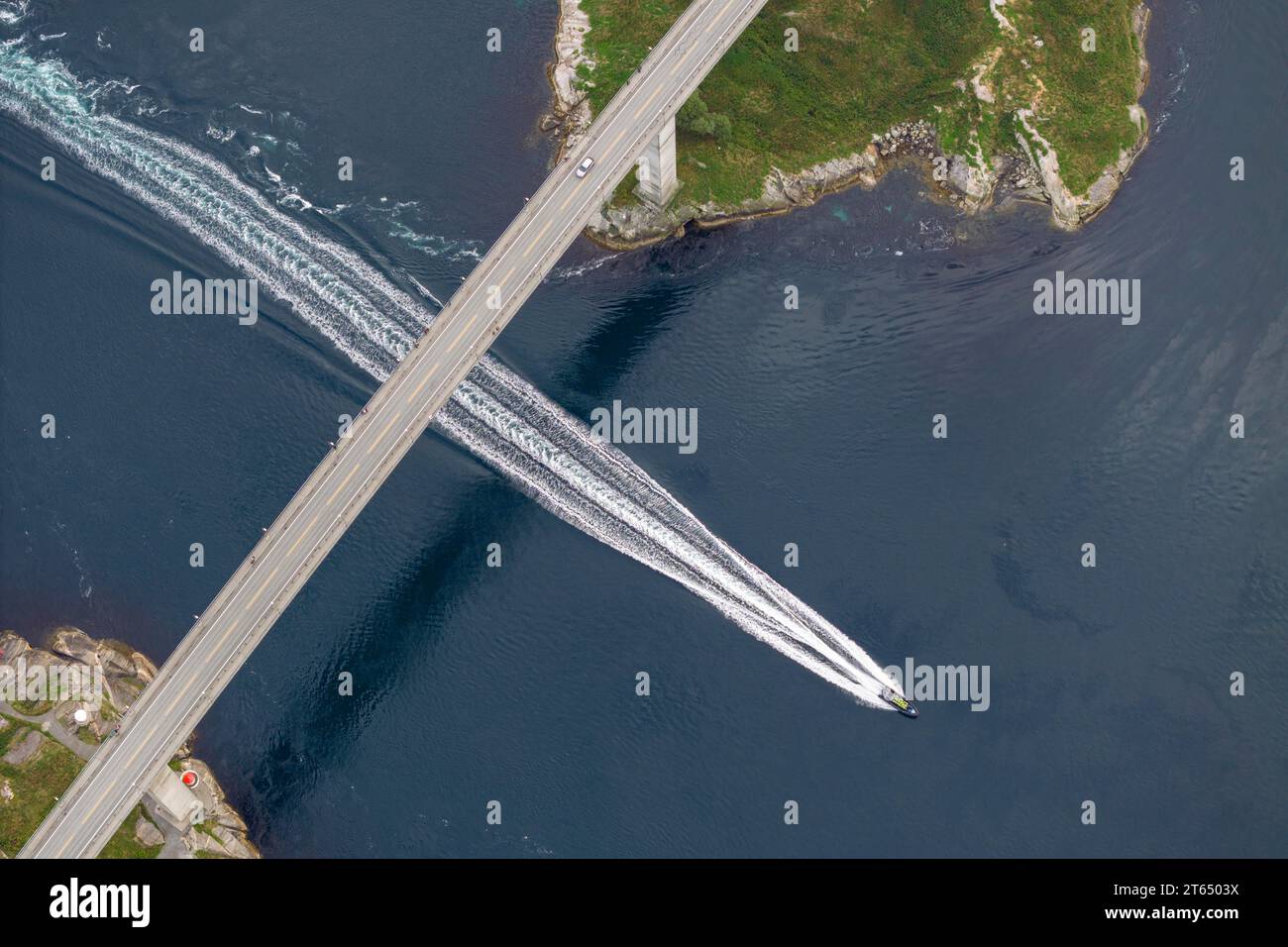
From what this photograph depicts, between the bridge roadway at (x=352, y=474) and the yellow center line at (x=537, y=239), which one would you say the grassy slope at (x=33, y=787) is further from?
the yellow center line at (x=537, y=239)

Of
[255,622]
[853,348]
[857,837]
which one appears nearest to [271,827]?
[255,622]

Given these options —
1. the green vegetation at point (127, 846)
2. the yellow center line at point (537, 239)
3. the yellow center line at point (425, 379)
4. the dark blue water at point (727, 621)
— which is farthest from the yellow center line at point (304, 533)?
the yellow center line at point (537, 239)

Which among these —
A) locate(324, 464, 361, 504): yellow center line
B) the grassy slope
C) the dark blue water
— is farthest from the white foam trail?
the grassy slope

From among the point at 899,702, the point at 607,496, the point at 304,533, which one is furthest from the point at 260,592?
the point at 899,702

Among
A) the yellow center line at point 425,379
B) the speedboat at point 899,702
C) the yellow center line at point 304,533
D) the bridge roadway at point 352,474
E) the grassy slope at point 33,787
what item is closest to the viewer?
the bridge roadway at point 352,474

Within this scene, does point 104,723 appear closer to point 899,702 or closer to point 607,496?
point 607,496

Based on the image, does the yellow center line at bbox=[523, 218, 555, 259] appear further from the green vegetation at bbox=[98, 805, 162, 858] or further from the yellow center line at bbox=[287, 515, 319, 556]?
the green vegetation at bbox=[98, 805, 162, 858]
